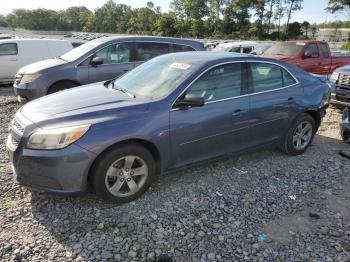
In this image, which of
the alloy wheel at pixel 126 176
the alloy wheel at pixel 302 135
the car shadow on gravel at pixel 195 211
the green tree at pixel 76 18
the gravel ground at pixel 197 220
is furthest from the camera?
the green tree at pixel 76 18

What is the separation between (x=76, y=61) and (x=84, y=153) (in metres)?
4.66

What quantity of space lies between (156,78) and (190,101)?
701mm

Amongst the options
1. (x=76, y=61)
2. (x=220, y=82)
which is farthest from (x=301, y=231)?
(x=76, y=61)

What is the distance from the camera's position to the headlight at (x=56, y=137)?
3.35 metres

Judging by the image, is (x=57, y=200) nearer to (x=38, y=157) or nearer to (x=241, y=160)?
(x=38, y=157)

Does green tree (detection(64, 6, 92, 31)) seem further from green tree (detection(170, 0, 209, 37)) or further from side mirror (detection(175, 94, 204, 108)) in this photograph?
side mirror (detection(175, 94, 204, 108))

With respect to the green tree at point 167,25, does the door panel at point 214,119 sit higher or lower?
lower

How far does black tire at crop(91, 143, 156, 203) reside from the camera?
3.51 meters

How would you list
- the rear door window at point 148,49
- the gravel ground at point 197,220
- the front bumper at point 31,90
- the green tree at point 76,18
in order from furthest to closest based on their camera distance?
the green tree at point 76,18 → the rear door window at point 148,49 → the front bumper at point 31,90 → the gravel ground at point 197,220

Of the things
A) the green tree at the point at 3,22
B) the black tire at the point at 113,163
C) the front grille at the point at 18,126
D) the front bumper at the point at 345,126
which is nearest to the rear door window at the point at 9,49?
the front grille at the point at 18,126

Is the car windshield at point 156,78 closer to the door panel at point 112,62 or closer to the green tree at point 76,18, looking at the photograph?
the door panel at point 112,62

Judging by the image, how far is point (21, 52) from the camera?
1139 centimetres

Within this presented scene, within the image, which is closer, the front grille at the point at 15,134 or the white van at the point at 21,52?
the front grille at the point at 15,134

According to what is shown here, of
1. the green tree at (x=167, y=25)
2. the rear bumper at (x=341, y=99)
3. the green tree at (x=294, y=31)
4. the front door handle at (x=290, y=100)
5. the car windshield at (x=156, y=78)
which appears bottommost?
the rear bumper at (x=341, y=99)
